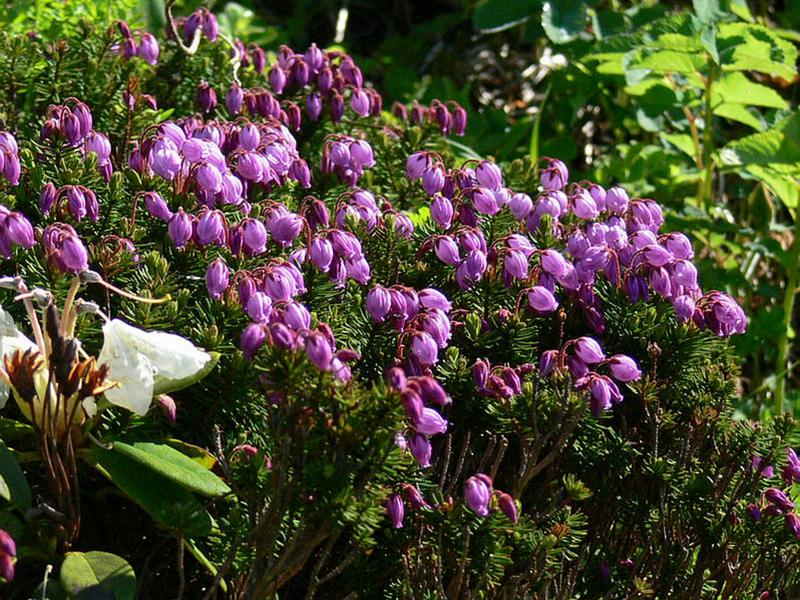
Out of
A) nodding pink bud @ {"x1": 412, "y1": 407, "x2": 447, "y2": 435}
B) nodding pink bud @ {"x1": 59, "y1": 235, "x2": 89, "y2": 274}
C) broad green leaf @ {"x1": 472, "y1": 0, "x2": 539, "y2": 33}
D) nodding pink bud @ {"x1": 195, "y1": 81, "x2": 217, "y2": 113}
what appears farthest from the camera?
broad green leaf @ {"x1": 472, "y1": 0, "x2": 539, "y2": 33}

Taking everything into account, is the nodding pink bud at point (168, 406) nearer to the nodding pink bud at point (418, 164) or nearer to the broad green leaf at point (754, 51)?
the nodding pink bud at point (418, 164)

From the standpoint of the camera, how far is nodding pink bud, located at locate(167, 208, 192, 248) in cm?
205

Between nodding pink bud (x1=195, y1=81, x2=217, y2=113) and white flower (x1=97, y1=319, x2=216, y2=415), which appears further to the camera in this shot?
nodding pink bud (x1=195, y1=81, x2=217, y2=113)

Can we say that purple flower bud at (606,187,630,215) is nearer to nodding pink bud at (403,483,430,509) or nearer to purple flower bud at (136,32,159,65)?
nodding pink bud at (403,483,430,509)

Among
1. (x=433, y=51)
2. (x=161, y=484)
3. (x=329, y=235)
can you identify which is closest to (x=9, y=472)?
(x=161, y=484)

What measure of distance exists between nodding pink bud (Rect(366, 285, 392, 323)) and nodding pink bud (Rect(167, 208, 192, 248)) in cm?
37

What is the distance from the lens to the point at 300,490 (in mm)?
1570

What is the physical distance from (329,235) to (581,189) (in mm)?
726

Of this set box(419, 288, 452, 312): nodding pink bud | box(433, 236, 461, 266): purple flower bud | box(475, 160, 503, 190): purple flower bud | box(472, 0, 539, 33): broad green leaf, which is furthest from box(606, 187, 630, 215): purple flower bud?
box(472, 0, 539, 33): broad green leaf

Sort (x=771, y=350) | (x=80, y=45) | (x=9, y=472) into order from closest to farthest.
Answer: (x=9, y=472) → (x=80, y=45) → (x=771, y=350)

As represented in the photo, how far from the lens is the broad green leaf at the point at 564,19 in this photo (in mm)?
3963

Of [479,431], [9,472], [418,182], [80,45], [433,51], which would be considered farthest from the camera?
[433,51]

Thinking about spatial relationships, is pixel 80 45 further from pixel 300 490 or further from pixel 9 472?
pixel 300 490

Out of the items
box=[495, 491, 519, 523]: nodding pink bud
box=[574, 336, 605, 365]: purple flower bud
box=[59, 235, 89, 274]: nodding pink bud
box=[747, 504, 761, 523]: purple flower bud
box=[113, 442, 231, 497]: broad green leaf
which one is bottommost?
box=[747, 504, 761, 523]: purple flower bud
